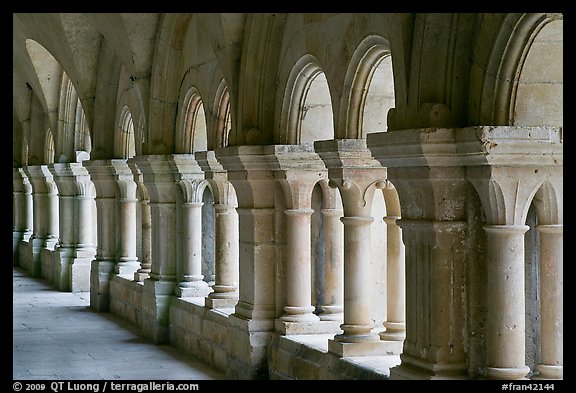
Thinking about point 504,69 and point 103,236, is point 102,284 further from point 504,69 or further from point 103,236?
point 504,69

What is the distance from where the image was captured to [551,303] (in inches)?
211

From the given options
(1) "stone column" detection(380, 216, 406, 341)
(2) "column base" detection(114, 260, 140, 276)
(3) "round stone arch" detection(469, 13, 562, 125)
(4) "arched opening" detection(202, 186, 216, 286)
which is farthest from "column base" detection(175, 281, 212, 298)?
(3) "round stone arch" detection(469, 13, 562, 125)

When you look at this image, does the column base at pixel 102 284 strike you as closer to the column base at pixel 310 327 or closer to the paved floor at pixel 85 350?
the paved floor at pixel 85 350

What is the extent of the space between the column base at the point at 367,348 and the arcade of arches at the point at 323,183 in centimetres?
1

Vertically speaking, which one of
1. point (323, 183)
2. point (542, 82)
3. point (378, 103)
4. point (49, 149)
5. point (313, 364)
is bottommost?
point (313, 364)

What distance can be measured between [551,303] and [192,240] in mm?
6032

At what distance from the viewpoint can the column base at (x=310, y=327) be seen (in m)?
8.08

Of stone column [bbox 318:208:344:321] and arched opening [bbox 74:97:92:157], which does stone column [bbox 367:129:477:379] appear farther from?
arched opening [bbox 74:97:92:157]

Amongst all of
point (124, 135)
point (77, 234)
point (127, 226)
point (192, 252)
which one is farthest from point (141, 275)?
point (77, 234)

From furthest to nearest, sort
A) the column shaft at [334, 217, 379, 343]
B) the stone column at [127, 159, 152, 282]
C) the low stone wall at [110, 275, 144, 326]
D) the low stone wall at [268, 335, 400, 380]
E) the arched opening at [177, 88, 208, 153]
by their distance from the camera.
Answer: the stone column at [127, 159, 152, 282] < the low stone wall at [110, 275, 144, 326] < the arched opening at [177, 88, 208, 153] < the column shaft at [334, 217, 379, 343] < the low stone wall at [268, 335, 400, 380]

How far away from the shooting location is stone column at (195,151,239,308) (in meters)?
9.58

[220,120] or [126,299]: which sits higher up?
[220,120]

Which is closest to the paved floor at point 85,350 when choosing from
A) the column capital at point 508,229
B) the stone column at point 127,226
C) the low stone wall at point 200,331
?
the low stone wall at point 200,331
